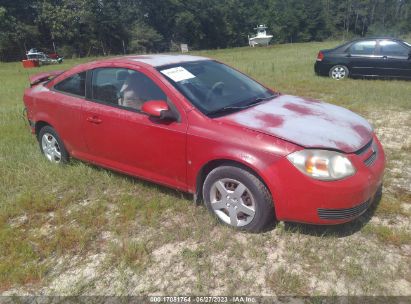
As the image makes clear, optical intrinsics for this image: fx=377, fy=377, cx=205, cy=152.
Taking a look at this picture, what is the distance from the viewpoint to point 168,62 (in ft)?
13.3

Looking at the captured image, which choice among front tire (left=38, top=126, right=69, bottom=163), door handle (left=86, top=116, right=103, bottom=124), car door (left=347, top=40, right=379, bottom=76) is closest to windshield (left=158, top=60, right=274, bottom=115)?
door handle (left=86, top=116, right=103, bottom=124)

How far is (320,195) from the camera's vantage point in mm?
2943

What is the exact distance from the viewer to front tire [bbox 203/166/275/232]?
315cm

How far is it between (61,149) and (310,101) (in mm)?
3176

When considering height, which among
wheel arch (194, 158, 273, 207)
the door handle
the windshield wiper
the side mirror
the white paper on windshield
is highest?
the white paper on windshield

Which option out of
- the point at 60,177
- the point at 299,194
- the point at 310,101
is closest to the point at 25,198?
the point at 60,177

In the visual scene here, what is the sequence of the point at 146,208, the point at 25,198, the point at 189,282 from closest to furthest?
the point at 189,282 < the point at 146,208 < the point at 25,198

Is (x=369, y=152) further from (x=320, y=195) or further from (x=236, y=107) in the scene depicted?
(x=236, y=107)

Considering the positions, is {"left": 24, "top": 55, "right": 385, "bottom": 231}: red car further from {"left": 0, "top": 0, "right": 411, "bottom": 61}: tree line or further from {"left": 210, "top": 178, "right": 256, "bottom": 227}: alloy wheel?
{"left": 0, "top": 0, "right": 411, "bottom": 61}: tree line

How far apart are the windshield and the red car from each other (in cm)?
1

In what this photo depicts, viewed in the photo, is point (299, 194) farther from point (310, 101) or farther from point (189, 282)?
point (310, 101)

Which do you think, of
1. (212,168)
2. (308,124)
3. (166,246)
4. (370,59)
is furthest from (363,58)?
(166,246)

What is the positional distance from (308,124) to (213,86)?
1.11 meters

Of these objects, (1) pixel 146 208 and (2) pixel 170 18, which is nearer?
(1) pixel 146 208
